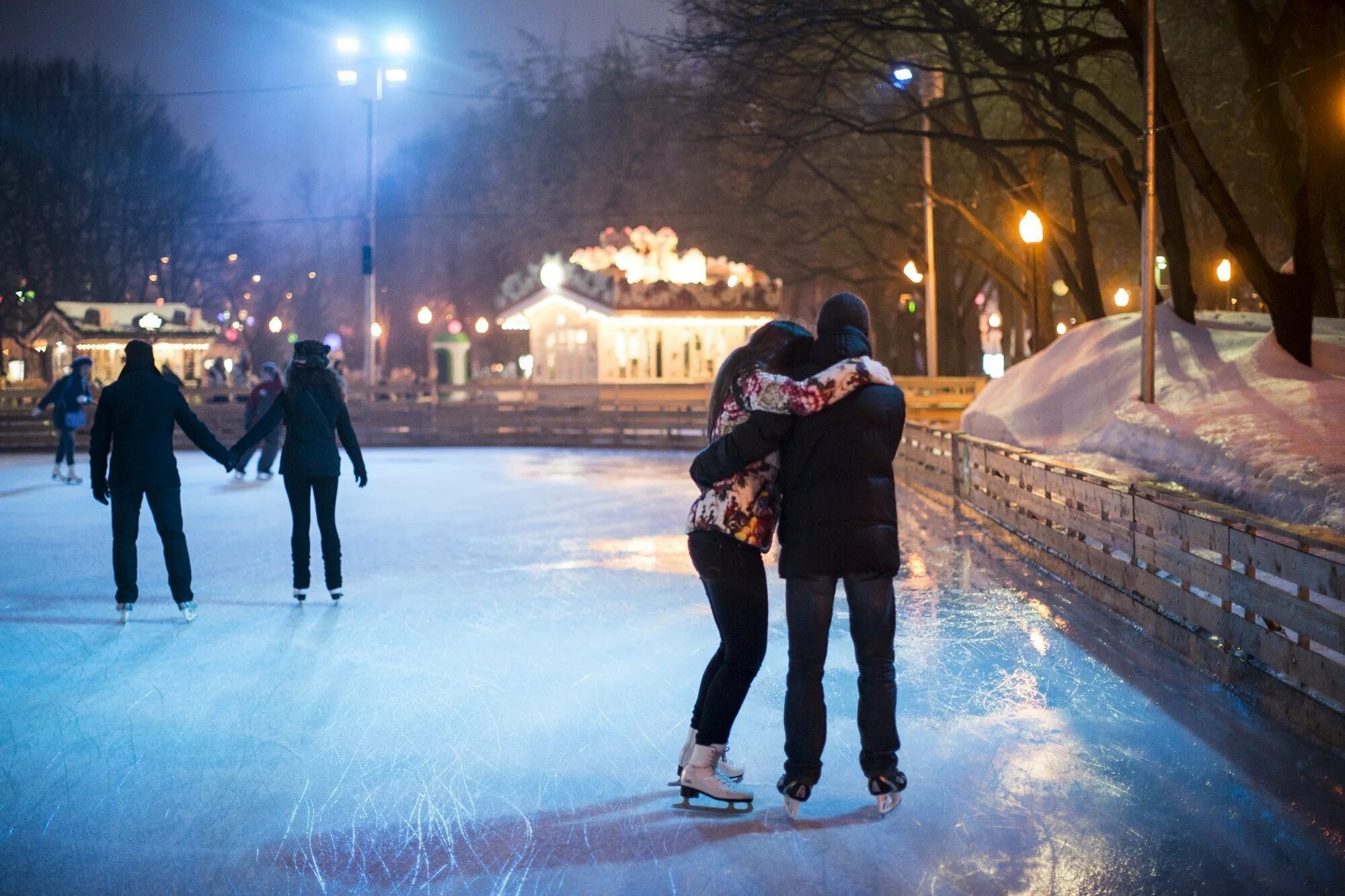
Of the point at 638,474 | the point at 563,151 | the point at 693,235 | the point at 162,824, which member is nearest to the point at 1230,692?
the point at 162,824

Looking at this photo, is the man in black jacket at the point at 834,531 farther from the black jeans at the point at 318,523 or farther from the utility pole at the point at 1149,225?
the utility pole at the point at 1149,225

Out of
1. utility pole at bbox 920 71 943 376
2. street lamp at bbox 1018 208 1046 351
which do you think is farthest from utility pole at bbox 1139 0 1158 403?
utility pole at bbox 920 71 943 376

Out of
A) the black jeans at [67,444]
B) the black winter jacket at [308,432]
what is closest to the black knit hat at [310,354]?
the black winter jacket at [308,432]

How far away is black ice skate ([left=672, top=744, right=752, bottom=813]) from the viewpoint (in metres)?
4.82

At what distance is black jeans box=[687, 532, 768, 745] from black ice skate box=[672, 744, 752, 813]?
0.16 feet

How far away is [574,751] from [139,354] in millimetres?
4742

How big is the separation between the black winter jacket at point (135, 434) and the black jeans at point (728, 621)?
15.8ft

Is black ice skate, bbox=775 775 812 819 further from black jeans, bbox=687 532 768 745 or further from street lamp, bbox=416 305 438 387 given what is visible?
street lamp, bbox=416 305 438 387

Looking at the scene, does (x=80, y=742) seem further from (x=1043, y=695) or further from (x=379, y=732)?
(x=1043, y=695)

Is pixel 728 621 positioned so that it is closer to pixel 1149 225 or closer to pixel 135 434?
pixel 135 434

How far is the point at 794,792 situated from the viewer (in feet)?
15.3

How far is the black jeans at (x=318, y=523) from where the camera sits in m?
9.33

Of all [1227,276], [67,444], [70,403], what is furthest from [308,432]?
[1227,276]

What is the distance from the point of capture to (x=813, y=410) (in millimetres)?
4410
